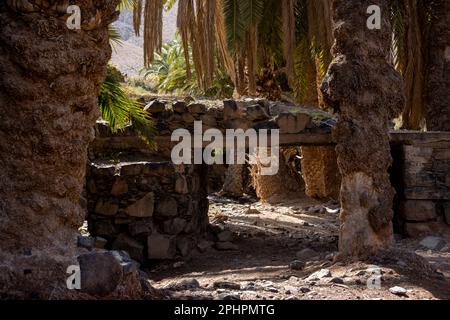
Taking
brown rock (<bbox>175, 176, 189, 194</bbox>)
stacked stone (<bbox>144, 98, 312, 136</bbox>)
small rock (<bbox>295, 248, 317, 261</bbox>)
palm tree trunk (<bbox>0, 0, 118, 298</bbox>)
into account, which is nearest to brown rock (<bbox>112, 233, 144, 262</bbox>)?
brown rock (<bbox>175, 176, 189, 194</bbox>)

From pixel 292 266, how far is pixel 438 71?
20.0 ft

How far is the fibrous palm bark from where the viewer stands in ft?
21.2

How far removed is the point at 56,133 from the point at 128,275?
1.05 meters

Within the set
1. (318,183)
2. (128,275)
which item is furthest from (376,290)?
(318,183)

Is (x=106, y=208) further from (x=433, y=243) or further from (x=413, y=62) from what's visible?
(x=413, y=62)

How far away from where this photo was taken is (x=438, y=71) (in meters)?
11.7

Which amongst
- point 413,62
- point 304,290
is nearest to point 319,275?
point 304,290

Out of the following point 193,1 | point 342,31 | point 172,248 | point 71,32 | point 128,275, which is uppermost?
point 193,1

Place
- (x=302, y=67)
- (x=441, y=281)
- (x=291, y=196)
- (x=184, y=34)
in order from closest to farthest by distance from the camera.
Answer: (x=441, y=281) < (x=184, y=34) < (x=302, y=67) < (x=291, y=196)

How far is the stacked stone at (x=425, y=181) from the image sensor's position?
961cm

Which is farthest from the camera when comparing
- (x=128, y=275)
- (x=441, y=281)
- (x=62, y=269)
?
(x=441, y=281)

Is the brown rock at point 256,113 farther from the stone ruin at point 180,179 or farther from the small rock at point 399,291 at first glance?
the small rock at point 399,291

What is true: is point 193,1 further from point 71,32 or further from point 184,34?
point 71,32

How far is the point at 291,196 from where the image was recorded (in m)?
14.7
